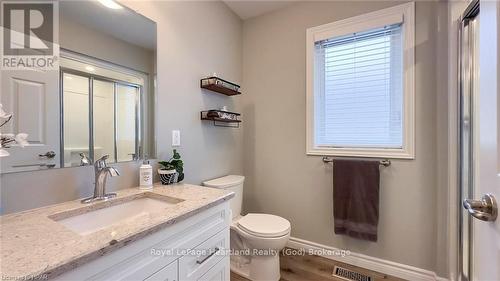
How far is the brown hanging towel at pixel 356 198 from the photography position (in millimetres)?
1717

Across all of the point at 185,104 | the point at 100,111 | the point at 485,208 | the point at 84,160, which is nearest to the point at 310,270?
the point at 485,208

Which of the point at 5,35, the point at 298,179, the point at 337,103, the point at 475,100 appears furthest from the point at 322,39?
the point at 5,35

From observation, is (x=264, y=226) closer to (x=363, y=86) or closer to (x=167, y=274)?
(x=167, y=274)

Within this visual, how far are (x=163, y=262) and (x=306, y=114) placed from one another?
1625 millimetres

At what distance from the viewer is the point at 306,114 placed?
6.63 ft

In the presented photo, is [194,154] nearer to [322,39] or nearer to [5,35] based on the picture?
[5,35]

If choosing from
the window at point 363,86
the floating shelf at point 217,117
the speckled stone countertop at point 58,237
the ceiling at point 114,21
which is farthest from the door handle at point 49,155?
the window at point 363,86

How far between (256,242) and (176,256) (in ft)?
2.71

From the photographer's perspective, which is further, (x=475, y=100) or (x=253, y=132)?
(x=253, y=132)

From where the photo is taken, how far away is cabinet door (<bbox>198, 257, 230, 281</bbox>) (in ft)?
3.40

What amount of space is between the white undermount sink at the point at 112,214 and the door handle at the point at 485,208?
1037mm

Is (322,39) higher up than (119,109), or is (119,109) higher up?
(322,39)

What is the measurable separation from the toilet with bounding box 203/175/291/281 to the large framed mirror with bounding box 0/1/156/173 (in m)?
0.79

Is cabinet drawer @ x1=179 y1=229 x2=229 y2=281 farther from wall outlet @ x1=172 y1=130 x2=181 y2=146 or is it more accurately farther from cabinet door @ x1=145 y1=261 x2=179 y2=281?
wall outlet @ x1=172 y1=130 x2=181 y2=146
